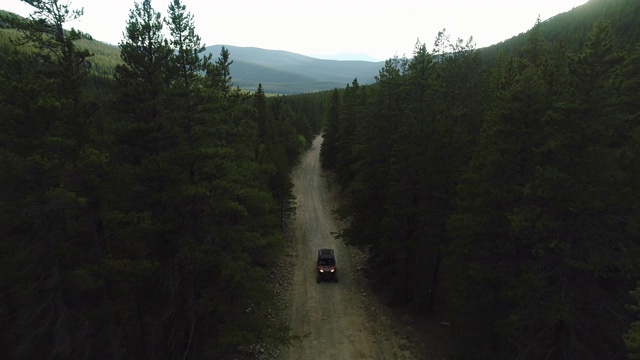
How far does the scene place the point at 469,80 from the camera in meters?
29.6

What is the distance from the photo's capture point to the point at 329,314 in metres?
23.0

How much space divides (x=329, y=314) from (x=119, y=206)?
15.4 metres

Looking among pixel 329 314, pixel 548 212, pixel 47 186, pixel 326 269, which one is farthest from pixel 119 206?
pixel 326 269

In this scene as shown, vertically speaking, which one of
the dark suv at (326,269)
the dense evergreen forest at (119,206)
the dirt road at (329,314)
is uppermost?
the dense evergreen forest at (119,206)

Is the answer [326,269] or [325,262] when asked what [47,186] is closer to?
[326,269]

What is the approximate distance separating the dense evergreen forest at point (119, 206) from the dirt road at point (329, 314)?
20.8 ft

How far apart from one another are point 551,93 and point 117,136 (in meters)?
17.1

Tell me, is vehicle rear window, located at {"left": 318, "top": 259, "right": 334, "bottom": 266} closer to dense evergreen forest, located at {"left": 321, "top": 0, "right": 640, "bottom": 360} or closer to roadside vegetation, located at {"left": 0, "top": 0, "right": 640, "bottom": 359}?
dense evergreen forest, located at {"left": 321, "top": 0, "right": 640, "bottom": 360}

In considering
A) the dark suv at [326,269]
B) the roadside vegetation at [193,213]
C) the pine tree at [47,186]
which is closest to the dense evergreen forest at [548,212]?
the roadside vegetation at [193,213]

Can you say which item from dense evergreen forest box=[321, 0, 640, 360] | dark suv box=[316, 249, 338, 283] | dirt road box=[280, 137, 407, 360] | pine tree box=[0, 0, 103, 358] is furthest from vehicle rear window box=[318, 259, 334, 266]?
pine tree box=[0, 0, 103, 358]

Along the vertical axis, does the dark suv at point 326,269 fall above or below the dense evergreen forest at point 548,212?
below

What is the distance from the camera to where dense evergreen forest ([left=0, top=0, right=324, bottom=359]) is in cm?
1104

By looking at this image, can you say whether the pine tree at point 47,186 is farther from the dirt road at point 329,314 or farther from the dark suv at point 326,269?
the dark suv at point 326,269

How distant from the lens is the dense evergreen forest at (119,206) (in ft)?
36.2
